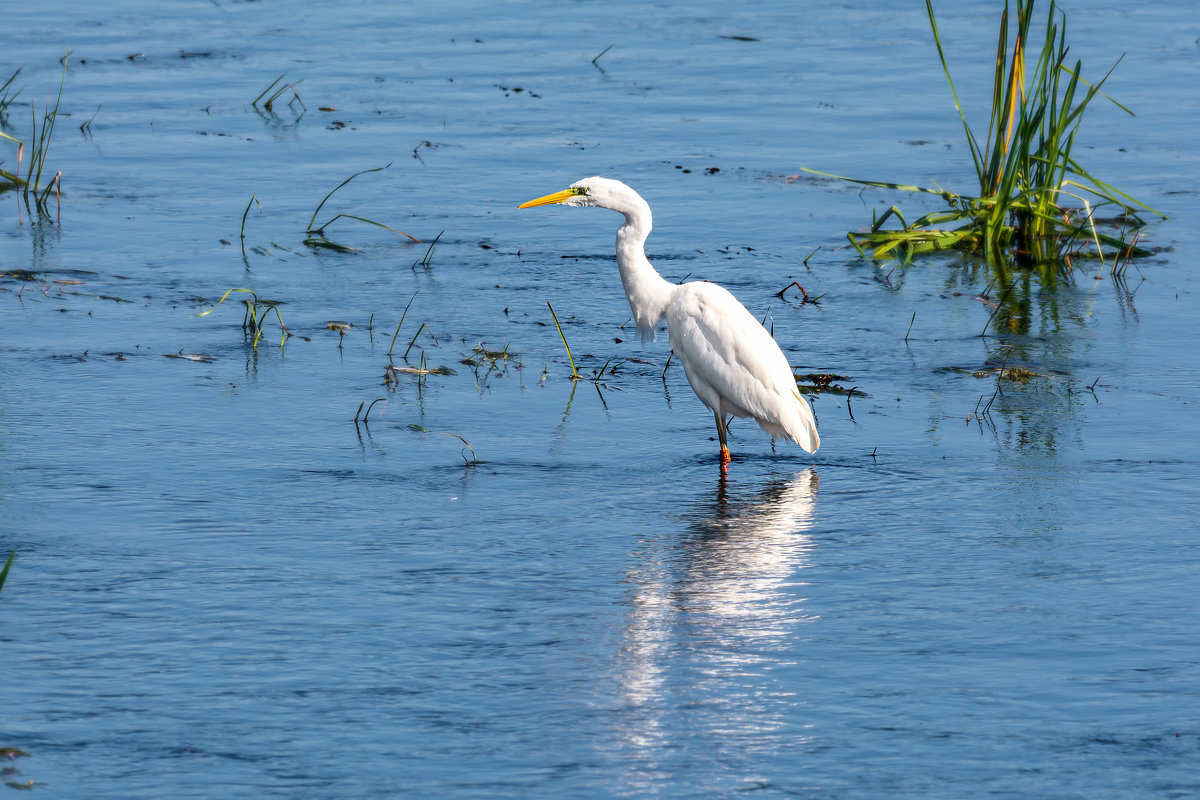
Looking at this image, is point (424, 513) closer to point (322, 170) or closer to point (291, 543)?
point (291, 543)

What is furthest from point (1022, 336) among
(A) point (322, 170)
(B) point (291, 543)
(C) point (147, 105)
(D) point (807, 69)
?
(C) point (147, 105)

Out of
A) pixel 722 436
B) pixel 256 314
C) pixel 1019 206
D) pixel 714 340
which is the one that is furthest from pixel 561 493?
pixel 1019 206

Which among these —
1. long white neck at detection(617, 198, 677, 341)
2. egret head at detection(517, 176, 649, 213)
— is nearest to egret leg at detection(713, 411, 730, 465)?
long white neck at detection(617, 198, 677, 341)

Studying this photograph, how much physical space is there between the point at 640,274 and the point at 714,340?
57 centimetres

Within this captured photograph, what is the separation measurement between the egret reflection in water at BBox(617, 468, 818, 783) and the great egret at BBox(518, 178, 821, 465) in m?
0.37

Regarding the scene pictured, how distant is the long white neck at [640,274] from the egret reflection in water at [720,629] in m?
1.20

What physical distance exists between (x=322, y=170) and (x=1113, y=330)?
5.57 metres

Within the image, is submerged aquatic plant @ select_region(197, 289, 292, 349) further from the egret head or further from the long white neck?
the long white neck

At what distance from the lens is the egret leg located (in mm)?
6680

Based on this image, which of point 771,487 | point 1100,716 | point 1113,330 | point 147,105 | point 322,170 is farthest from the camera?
point 147,105

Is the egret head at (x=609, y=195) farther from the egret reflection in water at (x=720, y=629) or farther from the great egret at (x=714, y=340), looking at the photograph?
the egret reflection in water at (x=720, y=629)

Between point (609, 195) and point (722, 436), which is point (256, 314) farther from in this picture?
point (722, 436)

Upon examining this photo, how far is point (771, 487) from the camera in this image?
6426mm

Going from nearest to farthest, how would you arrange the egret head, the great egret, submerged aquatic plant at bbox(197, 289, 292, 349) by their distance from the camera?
the great egret
the egret head
submerged aquatic plant at bbox(197, 289, 292, 349)
